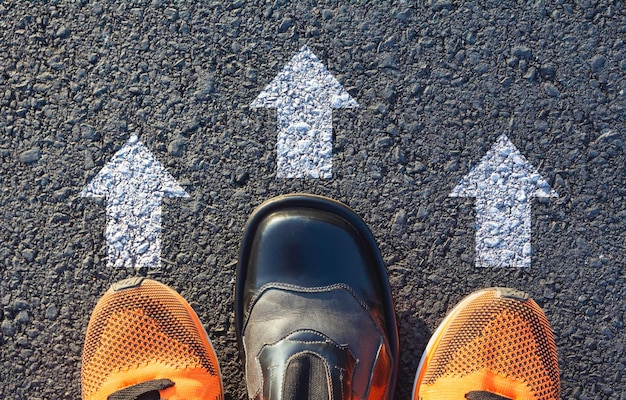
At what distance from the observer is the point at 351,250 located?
181 cm

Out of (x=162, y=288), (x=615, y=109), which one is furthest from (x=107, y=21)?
(x=615, y=109)

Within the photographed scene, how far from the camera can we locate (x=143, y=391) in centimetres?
174

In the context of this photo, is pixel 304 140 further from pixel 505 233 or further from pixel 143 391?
pixel 143 391

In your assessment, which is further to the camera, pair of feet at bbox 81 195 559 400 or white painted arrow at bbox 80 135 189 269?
white painted arrow at bbox 80 135 189 269

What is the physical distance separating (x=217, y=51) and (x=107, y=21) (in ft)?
1.19

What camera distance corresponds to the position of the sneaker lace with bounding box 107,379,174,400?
1.74m

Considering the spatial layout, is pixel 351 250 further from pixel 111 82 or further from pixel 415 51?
pixel 111 82

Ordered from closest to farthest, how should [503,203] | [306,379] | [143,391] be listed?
[306,379] < [143,391] < [503,203]

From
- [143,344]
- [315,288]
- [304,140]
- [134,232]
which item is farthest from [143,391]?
[304,140]

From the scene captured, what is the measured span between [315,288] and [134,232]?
0.59 m

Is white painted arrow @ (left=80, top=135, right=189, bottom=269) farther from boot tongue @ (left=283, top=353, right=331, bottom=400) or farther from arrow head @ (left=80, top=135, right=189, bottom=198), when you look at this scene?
boot tongue @ (left=283, top=353, right=331, bottom=400)

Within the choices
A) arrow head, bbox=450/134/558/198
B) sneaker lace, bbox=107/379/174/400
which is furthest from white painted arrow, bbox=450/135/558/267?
sneaker lace, bbox=107/379/174/400

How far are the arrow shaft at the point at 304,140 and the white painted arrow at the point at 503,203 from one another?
0.44m

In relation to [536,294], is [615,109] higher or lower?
higher
